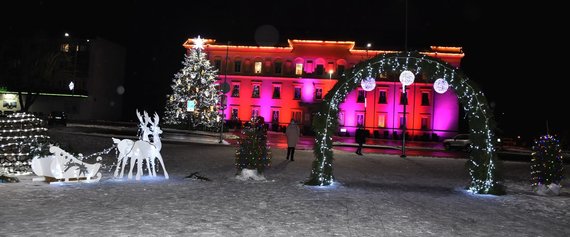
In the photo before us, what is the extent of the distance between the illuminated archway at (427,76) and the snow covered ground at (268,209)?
789mm

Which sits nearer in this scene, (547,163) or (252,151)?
(547,163)

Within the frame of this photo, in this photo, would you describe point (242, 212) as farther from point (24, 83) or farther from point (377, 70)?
point (24, 83)

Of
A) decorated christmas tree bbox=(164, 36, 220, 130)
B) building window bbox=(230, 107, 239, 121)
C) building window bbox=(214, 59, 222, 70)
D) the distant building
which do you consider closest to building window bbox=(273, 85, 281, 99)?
building window bbox=(230, 107, 239, 121)

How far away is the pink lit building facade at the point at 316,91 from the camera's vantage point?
57.3 meters

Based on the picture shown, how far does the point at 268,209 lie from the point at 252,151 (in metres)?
4.59

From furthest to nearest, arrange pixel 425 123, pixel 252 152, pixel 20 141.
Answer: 1. pixel 425 123
2. pixel 252 152
3. pixel 20 141

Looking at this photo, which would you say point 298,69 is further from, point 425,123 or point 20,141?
point 20,141

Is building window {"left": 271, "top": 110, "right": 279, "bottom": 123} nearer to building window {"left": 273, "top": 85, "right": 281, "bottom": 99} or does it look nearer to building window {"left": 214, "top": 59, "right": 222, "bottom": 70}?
building window {"left": 273, "top": 85, "right": 281, "bottom": 99}

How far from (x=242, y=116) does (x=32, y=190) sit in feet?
166

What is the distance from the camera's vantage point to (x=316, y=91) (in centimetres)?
5953

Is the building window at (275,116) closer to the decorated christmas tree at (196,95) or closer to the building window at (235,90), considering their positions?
the building window at (235,90)

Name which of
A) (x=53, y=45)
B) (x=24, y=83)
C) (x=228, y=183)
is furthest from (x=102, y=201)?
(x=53, y=45)

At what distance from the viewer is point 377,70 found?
13070mm

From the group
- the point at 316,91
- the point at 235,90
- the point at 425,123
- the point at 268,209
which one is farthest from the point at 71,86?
the point at 268,209
